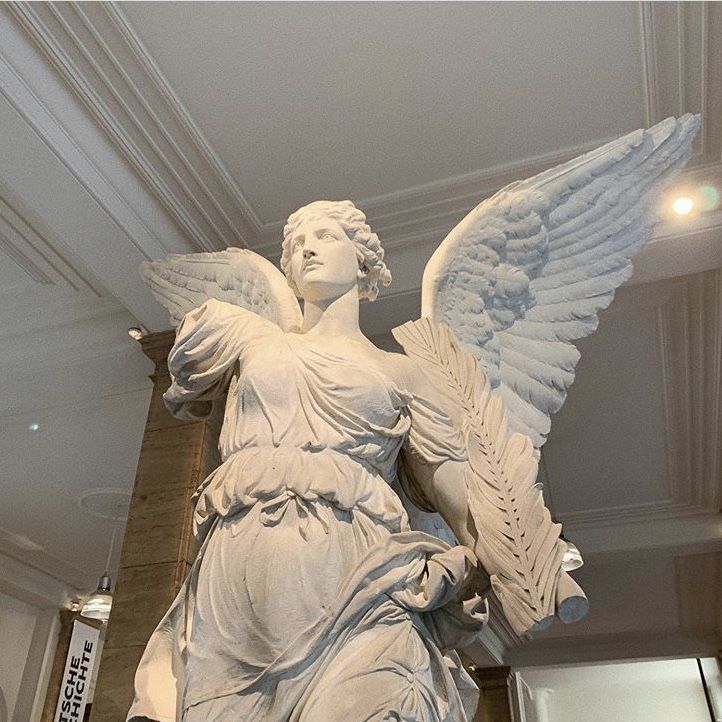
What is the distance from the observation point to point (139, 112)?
354cm

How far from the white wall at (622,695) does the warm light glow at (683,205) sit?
10691mm

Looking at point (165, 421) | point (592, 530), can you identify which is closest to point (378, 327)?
point (165, 421)

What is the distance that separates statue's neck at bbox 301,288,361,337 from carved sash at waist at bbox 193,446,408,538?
0.44 m

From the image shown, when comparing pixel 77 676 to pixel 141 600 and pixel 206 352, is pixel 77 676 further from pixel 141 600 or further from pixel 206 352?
pixel 206 352

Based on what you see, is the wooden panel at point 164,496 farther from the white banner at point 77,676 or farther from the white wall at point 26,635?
the white banner at point 77,676

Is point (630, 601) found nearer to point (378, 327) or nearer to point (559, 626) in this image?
point (559, 626)

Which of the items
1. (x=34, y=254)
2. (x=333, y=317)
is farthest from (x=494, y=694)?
(x=333, y=317)

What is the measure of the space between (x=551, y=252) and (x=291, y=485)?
129 centimetres

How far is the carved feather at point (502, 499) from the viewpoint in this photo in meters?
1.46

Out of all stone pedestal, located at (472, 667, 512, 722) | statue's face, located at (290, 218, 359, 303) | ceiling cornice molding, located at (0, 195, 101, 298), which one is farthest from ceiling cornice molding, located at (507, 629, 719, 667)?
statue's face, located at (290, 218, 359, 303)

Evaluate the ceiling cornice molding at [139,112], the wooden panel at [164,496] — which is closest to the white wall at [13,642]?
the wooden panel at [164,496]

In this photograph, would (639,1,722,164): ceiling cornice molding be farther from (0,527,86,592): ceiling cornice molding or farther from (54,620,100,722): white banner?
(54,620,100,722): white banner

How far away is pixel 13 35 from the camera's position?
10.2 feet

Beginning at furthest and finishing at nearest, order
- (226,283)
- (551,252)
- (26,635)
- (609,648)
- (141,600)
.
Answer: (609,648) < (26,635) < (141,600) < (226,283) < (551,252)
